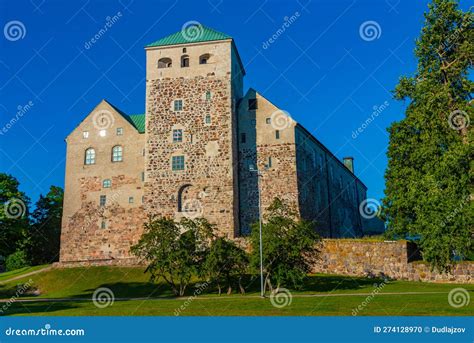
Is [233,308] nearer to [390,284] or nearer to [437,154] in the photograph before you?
[390,284]

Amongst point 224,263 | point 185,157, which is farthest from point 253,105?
point 224,263

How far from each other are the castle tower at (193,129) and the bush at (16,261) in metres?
19.4

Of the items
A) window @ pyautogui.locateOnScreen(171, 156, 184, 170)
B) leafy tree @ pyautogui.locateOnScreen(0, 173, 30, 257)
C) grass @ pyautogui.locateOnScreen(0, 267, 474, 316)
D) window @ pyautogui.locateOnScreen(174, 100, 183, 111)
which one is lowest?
grass @ pyautogui.locateOnScreen(0, 267, 474, 316)

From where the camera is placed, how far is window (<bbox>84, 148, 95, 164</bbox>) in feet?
166

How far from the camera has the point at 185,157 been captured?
45.8m

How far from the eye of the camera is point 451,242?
25500 mm

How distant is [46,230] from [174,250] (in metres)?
34.1

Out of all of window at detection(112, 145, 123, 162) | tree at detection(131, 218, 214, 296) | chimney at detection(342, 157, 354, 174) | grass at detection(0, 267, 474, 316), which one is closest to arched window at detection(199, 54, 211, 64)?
window at detection(112, 145, 123, 162)

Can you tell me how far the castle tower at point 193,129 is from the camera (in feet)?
147

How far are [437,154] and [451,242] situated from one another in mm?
10764

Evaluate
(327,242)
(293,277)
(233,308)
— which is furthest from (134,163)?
(233,308)

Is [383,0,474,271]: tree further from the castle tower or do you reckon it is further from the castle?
the castle tower

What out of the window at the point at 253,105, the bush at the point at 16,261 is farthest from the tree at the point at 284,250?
the bush at the point at 16,261

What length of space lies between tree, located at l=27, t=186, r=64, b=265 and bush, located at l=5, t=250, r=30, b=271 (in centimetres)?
257
